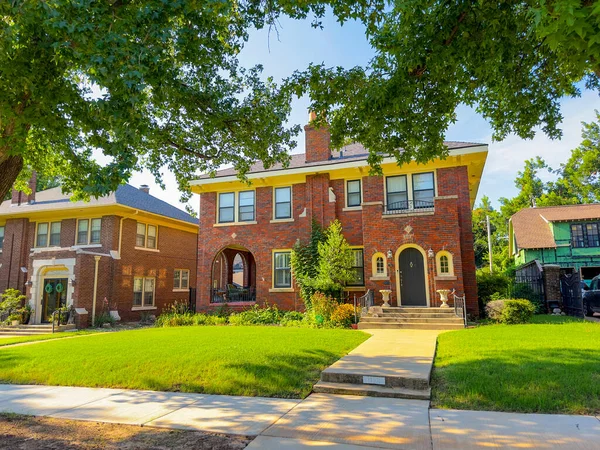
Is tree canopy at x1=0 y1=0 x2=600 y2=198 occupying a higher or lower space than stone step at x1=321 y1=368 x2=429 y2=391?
higher

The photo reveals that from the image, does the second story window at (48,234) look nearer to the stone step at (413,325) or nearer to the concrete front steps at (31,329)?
the concrete front steps at (31,329)

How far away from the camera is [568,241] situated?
1063 inches

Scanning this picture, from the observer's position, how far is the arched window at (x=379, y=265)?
15.7 metres

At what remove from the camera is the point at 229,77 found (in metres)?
10.0

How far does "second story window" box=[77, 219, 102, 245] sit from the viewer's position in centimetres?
2062

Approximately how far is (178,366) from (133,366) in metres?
1.07

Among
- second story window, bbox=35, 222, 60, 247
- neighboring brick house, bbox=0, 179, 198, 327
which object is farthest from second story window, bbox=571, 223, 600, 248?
second story window, bbox=35, 222, 60, 247

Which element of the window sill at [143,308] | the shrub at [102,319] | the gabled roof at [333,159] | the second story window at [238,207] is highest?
the gabled roof at [333,159]

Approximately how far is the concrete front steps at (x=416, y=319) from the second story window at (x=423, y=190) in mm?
4584

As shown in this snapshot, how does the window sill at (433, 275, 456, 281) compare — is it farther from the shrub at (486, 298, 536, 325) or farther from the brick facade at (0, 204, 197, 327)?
the brick facade at (0, 204, 197, 327)

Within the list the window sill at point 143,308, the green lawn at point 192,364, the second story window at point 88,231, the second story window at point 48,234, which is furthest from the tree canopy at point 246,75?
the second story window at point 48,234

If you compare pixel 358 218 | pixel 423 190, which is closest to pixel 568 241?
pixel 423 190

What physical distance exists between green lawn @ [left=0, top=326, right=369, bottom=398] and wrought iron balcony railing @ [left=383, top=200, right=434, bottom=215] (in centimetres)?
686

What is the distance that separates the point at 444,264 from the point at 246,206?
9766 mm
